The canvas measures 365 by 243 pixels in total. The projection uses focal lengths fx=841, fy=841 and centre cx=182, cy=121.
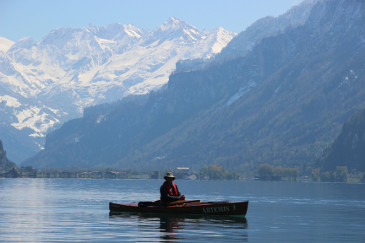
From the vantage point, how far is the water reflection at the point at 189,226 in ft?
324

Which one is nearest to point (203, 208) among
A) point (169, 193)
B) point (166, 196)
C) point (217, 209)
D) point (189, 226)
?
point (217, 209)

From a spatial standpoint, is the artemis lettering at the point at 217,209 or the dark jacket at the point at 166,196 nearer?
the dark jacket at the point at 166,196

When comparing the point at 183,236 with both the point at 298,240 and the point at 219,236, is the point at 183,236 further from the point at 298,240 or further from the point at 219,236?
the point at 298,240

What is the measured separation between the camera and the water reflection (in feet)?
324

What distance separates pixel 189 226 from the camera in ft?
363

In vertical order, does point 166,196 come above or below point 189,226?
above

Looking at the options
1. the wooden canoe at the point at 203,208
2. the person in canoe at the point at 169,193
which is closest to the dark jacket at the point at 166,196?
the person in canoe at the point at 169,193

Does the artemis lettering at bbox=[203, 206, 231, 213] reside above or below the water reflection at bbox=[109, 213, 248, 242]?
above

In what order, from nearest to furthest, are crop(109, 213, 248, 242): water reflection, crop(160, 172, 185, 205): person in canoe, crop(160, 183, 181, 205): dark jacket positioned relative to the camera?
crop(109, 213, 248, 242): water reflection
crop(160, 172, 185, 205): person in canoe
crop(160, 183, 181, 205): dark jacket

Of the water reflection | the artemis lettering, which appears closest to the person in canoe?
the water reflection

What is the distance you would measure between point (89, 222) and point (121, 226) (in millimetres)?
10197

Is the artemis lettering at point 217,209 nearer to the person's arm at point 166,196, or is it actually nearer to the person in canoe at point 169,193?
the person in canoe at point 169,193

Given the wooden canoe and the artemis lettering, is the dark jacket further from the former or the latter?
the artemis lettering

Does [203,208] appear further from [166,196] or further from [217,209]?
[166,196]
